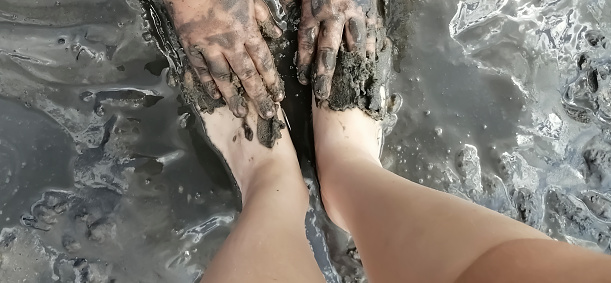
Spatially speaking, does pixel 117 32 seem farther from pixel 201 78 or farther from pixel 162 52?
pixel 201 78

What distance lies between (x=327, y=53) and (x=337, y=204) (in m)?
0.38

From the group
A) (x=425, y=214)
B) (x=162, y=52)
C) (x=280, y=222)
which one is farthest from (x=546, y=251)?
(x=162, y=52)

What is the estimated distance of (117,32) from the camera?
1207 millimetres

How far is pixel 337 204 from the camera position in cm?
104

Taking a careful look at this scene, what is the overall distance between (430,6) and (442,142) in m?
0.38

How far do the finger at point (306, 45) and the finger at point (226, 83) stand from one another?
0.18m

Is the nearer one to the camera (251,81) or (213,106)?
(251,81)

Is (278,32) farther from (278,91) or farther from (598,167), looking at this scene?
(598,167)

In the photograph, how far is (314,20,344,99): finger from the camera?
114 cm

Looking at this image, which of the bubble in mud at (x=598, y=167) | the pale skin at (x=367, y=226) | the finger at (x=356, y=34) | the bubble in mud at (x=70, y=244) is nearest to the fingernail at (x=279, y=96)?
the pale skin at (x=367, y=226)

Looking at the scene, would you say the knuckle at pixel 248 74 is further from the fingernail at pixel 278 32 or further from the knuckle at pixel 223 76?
the fingernail at pixel 278 32

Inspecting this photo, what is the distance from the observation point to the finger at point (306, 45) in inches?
45.7

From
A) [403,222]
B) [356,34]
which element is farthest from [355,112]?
[403,222]

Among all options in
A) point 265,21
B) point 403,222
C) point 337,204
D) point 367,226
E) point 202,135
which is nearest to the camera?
point 403,222
